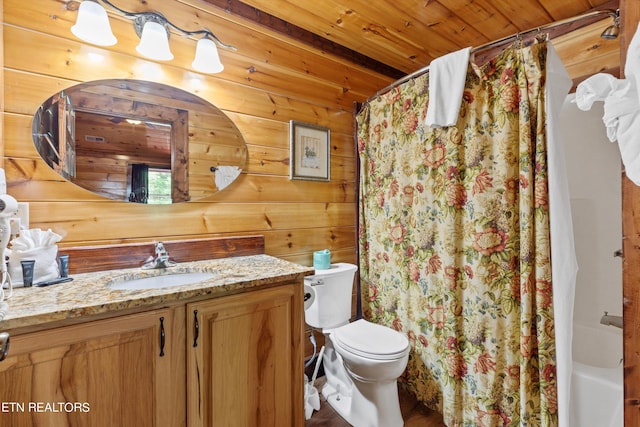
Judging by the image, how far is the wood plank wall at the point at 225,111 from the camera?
3.84 feet

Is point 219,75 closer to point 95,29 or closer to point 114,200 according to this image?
point 95,29

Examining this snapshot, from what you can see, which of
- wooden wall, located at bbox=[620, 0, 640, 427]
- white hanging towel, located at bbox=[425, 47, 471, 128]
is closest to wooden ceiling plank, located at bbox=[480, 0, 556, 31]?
white hanging towel, located at bbox=[425, 47, 471, 128]

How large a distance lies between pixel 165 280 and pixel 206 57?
3.75 ft

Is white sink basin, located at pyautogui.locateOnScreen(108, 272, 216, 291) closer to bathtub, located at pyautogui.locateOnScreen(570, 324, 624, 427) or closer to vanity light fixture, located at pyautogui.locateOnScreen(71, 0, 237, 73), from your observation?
vanity light fixture, located at pyautogui.locateOnScreen(71, 0, 237, 73)

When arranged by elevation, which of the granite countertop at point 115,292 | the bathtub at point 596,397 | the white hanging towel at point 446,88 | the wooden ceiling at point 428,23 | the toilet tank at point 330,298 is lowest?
the bathtub at point 596,397

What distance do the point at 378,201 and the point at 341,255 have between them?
0.52 m

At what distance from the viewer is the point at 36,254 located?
41.6 inches

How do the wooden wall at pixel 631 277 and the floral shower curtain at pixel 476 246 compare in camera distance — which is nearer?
the wooden wall at pixel 631 277

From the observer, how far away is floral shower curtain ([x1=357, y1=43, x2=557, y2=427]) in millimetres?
1211

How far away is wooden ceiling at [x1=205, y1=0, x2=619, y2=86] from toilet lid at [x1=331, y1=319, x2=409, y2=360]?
5.93ft

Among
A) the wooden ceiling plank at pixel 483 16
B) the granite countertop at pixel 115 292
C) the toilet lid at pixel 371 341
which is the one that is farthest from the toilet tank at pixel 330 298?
the wooden ceiling plank at pixel 483 16

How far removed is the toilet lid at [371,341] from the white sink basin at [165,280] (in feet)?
2.58

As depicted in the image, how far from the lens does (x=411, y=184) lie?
1706 mm

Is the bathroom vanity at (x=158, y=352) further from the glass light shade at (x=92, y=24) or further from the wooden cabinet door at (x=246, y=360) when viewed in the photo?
the glass light shade at (x=92, y=24)
